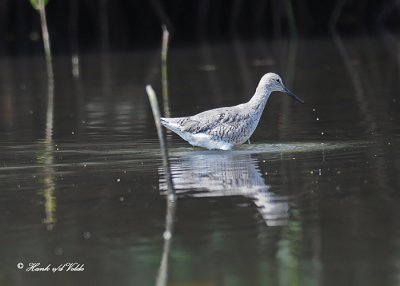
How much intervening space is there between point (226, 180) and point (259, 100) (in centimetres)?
241

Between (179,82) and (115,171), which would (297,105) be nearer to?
(179,82)

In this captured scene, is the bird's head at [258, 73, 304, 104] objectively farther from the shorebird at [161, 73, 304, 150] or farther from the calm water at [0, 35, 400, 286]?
the shorebird at [161, 73, 304, 150]

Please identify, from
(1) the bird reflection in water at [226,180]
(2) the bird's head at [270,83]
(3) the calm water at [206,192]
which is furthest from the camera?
(2) the bird's head at [270,83]

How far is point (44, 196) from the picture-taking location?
9000mm

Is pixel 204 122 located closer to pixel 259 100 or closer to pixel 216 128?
pixel 216 128

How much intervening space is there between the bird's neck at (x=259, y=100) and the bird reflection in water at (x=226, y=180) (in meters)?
0.71

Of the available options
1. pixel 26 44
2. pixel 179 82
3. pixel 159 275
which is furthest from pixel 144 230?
pixel 26 44

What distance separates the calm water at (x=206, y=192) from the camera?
6.71 m

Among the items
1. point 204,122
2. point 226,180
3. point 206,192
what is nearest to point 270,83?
point 204,122

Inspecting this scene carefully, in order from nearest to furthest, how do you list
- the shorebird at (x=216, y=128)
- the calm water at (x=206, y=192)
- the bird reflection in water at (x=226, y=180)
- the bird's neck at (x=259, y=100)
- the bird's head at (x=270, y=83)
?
the calm water at (x=206, y=192) → the bird reflection in water at (x=226, y=180) → the shorebird at (x=216, y=128) → the bird's neck at (x=259, y=100) → the bird's head at (x=270, y=83)

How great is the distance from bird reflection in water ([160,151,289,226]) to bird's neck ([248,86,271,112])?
0.71 m

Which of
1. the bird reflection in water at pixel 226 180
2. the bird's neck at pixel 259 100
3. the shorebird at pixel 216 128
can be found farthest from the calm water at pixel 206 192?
the bird's neck at pixel 259 100

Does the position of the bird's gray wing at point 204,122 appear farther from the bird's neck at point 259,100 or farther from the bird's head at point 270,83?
the bird's head at point 270,83

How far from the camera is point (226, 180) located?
9383mm
